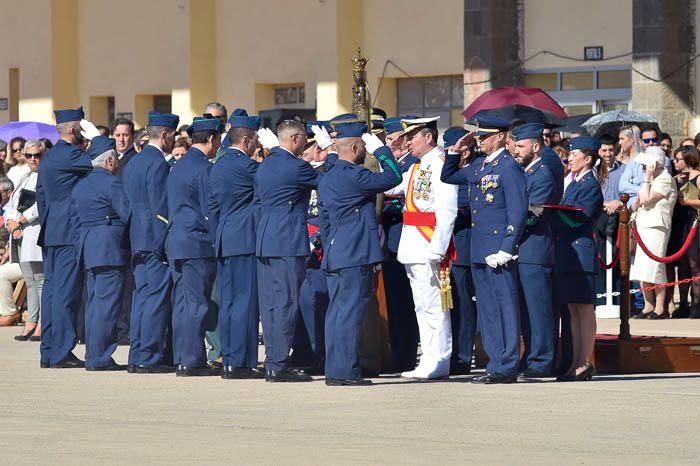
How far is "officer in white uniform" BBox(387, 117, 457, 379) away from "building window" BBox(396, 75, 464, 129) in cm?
1322

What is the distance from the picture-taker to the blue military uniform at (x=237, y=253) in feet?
40.7

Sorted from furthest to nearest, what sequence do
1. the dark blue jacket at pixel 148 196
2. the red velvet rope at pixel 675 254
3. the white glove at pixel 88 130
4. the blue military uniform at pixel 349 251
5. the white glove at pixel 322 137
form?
1. the red velvet rope at pixel 675 254
2. the white glove at pixel 88 130
3. the white glove at pixel 322 137
4. the dark blue jacket at pixel 148 196
5. the blue military uniform at pixel 349 251

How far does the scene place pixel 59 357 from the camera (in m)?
13.6

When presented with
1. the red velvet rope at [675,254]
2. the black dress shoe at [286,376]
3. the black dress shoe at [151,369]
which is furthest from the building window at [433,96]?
the black dress shoe at [286,376]

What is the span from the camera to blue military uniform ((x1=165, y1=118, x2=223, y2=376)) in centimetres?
1264

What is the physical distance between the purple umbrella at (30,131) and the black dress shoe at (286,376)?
11.4 m

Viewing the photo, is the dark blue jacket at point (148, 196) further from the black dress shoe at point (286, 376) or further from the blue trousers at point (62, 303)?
the black dress shoe at point (286, 376)

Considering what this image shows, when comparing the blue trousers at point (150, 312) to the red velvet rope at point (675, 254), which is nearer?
the blue trousers at point (150, 312)

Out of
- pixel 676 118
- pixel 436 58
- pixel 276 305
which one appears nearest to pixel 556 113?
pixel 676 118

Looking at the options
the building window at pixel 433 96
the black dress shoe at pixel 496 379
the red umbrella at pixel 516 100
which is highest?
the building window at pixel 433 96

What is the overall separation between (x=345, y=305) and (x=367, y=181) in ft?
2.70

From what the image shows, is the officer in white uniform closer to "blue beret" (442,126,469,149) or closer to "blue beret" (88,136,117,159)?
"blue beret" (442,126,469,149)

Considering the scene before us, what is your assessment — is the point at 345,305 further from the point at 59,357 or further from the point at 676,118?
the point at 676,118

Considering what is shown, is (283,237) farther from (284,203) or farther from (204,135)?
(204,135)
